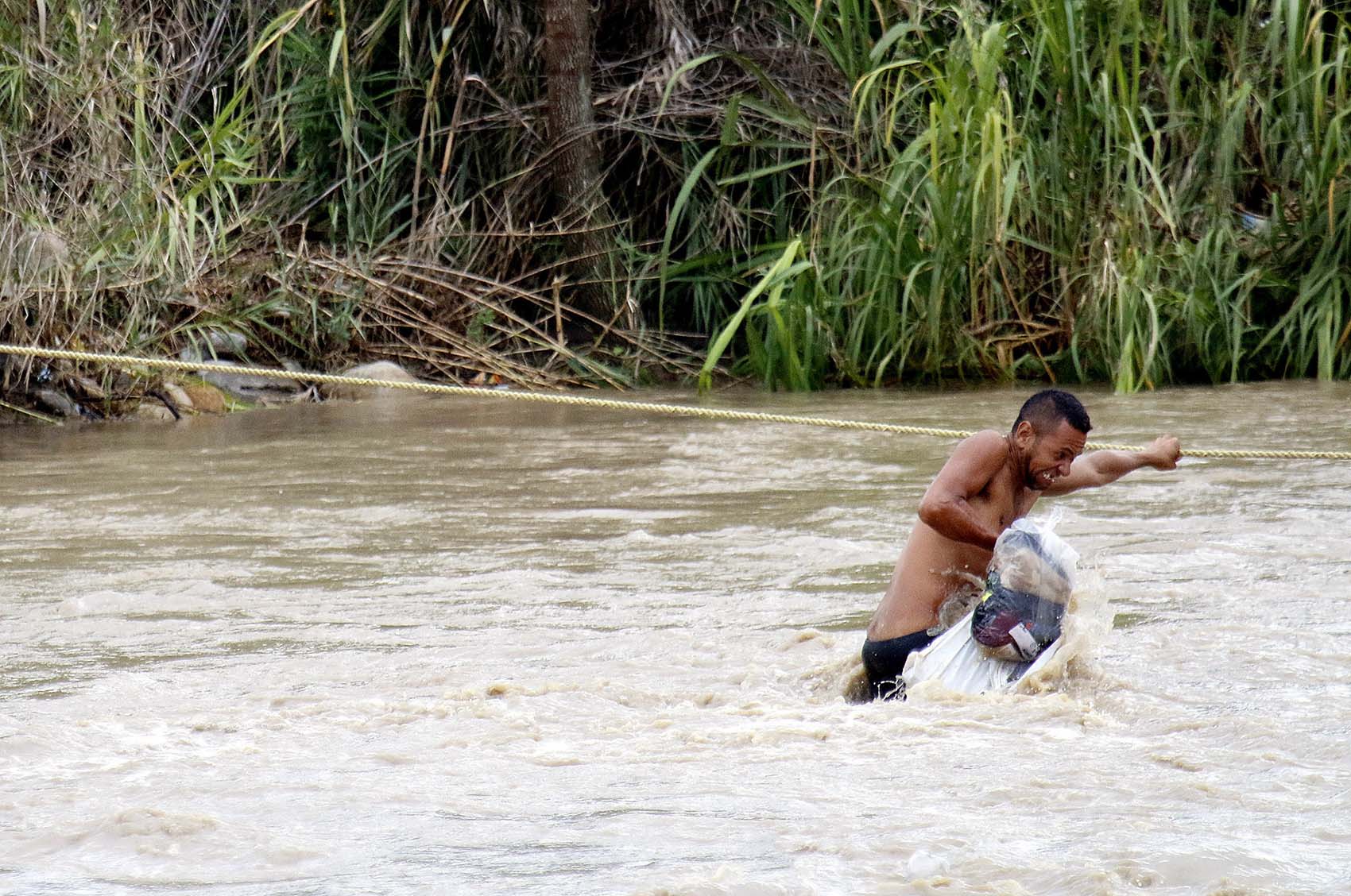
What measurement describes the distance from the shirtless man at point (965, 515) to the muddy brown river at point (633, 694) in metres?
0.16

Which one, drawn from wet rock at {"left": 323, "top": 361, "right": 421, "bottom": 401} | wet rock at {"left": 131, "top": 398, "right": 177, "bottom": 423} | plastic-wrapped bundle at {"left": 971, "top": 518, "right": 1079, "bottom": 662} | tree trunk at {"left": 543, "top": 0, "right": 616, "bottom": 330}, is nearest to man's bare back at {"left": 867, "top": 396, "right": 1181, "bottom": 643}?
plastic-wrapped bundle at {"left": 971, "top": 518, "right": 1079, "bottom": 662}

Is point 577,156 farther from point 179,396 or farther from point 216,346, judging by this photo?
point 179,396

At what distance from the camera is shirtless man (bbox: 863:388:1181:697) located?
3426mm

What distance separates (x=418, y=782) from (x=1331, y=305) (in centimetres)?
653

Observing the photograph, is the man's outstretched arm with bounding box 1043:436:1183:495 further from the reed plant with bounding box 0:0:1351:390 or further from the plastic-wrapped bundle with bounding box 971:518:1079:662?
the reed plant with bounding box 0:0:1351:390

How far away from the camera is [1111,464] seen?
12.8 feet

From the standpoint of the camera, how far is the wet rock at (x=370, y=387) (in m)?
9.28

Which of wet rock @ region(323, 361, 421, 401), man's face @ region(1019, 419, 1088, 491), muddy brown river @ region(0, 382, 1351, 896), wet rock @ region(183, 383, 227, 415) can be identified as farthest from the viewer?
wet rock @ region(323, 361, 421, 401)

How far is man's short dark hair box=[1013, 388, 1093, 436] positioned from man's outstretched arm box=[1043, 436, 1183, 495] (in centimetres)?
27

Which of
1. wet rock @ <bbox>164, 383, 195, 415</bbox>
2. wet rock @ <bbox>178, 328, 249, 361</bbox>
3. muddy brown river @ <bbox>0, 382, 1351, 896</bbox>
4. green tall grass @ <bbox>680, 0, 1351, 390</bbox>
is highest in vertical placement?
green tall grass @ <bbox>680, 0, 1351, 390</bbox>

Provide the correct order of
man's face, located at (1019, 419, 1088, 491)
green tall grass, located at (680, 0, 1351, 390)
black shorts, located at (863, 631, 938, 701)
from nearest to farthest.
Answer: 1. black shorts, located at (863, 631, 938, 701)
2. man's face, located at (1019, 419, 1088, 491)
3. green tall grass, located at (680, 0, 1351, 390)

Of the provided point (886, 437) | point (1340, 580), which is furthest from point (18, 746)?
point (886, 437)

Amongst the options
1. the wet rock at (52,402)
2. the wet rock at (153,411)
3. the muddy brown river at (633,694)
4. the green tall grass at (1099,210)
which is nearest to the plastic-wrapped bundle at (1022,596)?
the muddy brown river at (633,694)

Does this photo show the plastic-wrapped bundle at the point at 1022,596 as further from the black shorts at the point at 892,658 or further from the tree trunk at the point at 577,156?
the tree trunk at the point at 577,156
